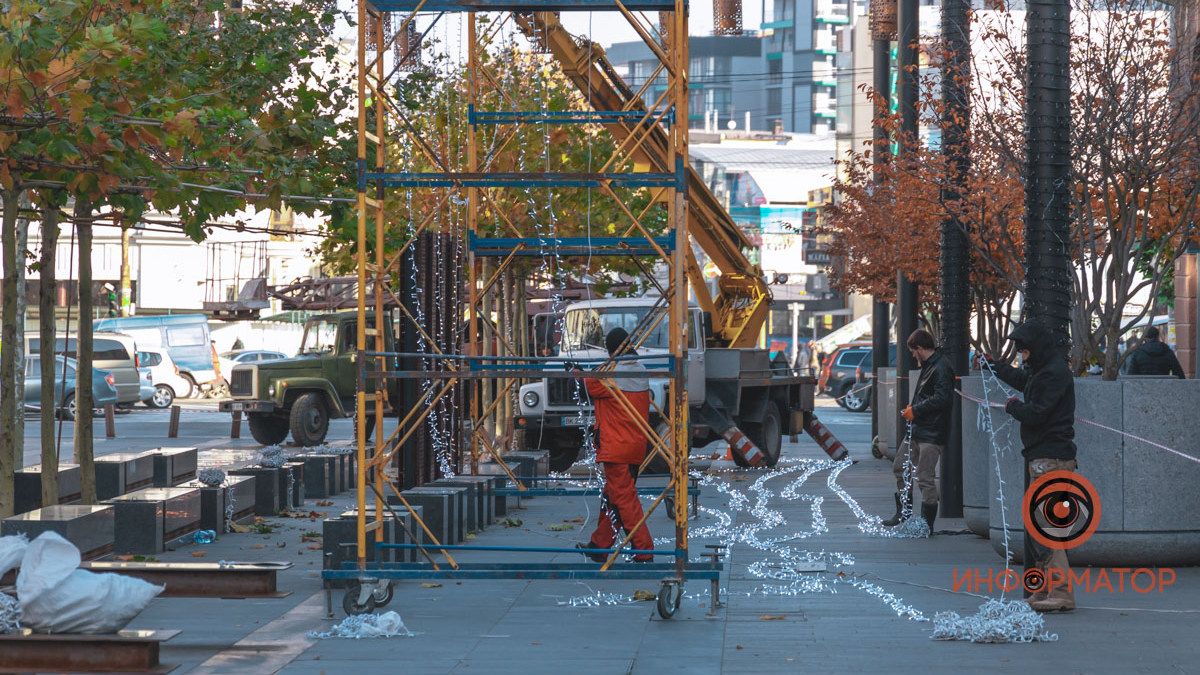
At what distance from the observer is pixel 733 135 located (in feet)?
381

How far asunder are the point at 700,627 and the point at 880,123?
11091mm

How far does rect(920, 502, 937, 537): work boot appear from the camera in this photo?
1427 cm

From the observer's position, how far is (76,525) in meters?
11.7

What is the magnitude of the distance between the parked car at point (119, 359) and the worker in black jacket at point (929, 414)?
98.0ft

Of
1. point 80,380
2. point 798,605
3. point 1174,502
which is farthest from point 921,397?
point 80,380

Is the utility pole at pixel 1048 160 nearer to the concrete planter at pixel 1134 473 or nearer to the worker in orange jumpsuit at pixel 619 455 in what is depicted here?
the concrete planter at pixel 1134 473

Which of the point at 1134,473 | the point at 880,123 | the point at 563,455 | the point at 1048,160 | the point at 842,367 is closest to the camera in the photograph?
the point at 1048,160

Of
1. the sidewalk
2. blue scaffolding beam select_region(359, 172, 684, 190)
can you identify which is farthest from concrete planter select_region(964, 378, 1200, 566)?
blue scaffolding beam select_region(359, 172, 684, 190)

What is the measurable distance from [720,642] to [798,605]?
144 cm

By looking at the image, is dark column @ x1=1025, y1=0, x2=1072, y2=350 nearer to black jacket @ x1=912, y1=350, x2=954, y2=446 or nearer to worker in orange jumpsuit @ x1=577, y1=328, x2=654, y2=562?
worker in orange jumpsuit @ x1=577, y1=328, x2=654, y2=562

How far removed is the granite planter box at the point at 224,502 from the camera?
14.6 meters

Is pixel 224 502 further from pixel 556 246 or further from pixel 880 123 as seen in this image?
pixel 880 123

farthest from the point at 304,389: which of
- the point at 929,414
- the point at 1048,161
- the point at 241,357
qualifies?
the point at 241,357

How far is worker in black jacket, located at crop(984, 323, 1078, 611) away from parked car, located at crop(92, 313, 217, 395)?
4236cm
